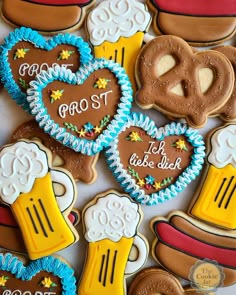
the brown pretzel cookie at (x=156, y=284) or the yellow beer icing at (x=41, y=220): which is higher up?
the yellow beer icing at (x=41, y=220)

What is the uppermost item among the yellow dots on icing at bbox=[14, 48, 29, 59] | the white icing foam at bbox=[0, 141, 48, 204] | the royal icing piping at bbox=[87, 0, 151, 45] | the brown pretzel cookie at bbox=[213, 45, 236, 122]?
the royal icing piping at bbox=[87, 0, 151, 45]

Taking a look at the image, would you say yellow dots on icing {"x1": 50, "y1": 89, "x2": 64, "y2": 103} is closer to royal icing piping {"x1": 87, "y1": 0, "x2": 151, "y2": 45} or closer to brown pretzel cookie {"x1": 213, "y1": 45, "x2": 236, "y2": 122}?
royal icing piping {"x1": 87, "y1": 0, "x2": 151, "y2": 45}

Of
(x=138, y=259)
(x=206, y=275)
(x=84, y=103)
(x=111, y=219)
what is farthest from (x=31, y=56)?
(x=206, y=275)

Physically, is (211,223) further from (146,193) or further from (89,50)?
(89,50)

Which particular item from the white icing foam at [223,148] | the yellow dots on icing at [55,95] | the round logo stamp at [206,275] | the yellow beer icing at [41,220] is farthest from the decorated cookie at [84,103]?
the round logo stamp at [206,275]

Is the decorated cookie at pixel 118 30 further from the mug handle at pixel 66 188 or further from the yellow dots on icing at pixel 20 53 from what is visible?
the mug handle at pixel 66 188

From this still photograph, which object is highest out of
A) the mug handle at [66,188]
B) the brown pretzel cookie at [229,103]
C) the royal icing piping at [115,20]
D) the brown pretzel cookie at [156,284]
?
the royal icing piping at [115,20]

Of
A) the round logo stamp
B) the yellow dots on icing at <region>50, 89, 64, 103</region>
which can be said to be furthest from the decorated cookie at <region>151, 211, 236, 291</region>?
the yellow dots on icing at <region>50, 89, 64, 103</region>
